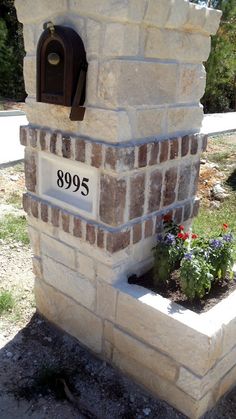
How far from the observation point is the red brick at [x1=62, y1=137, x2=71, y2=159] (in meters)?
2.19

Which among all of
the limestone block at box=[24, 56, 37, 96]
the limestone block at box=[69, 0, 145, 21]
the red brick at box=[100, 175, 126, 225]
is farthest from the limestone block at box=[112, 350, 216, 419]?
the limestone block at box=[69, 0, 145, 21]

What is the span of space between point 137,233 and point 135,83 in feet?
2.56

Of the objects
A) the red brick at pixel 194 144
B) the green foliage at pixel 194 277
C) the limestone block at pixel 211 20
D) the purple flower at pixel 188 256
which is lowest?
the green foliage at pixel 194 277

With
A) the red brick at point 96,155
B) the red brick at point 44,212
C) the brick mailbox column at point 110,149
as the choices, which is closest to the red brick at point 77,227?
the brick mailbox column at point 110,149

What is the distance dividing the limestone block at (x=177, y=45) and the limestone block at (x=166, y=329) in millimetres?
1197

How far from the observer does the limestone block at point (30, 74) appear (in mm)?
2273

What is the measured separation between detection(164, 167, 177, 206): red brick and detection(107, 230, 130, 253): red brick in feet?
1.20

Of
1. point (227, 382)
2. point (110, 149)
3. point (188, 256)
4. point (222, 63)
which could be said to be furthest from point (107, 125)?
point (222, 63)

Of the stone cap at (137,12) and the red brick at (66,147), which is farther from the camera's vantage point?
the red brick at (66,147)

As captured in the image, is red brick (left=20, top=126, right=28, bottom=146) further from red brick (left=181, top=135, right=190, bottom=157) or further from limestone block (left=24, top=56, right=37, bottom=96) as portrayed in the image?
red brick (left=181, top=135, right=190, bottom=157)

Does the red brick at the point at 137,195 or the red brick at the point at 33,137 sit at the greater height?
the red brick at the point at 33,137

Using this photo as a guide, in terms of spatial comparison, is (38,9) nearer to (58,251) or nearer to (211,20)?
(211,20)

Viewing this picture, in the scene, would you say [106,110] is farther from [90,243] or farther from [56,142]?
[90,243]

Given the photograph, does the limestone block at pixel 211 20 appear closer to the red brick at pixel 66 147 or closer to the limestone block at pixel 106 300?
the red brick at pixel 66 147
